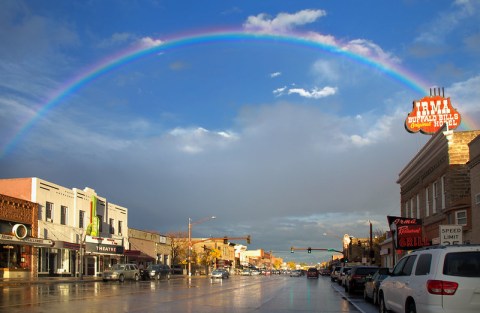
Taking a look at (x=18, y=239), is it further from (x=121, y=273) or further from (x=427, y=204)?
(x=427, y=204)

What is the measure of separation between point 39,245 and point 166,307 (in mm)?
29386

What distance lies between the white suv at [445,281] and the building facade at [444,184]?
55.6 ft

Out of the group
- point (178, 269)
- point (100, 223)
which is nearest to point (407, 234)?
point (100, 223)

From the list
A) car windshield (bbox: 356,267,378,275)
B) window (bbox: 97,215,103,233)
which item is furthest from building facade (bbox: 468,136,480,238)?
window (bbox: 97,215,103,233)

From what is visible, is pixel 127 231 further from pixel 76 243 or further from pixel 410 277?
pixel 410 277

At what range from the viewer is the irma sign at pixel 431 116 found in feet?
135

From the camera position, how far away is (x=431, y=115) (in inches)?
1644

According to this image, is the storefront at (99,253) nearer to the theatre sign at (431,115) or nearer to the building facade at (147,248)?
the building facade at (147,248)

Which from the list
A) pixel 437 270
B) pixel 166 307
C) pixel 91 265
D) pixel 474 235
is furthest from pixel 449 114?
pixel 91 265

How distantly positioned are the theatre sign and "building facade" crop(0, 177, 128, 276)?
32.2 m

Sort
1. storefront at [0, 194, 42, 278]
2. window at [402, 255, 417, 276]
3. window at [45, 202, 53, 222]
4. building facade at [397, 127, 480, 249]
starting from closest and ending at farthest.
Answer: window at [402, 255, 417, 276] < building facade at [397, 127, 480, 249] < storefront at [0, 194, 42, 278] < window at [45, 202, 53, 222]

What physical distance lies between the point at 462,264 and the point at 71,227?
47.1 m

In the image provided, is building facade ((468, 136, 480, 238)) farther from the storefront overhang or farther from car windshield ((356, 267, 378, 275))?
the storefront overhang

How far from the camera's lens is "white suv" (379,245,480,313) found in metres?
9.38
